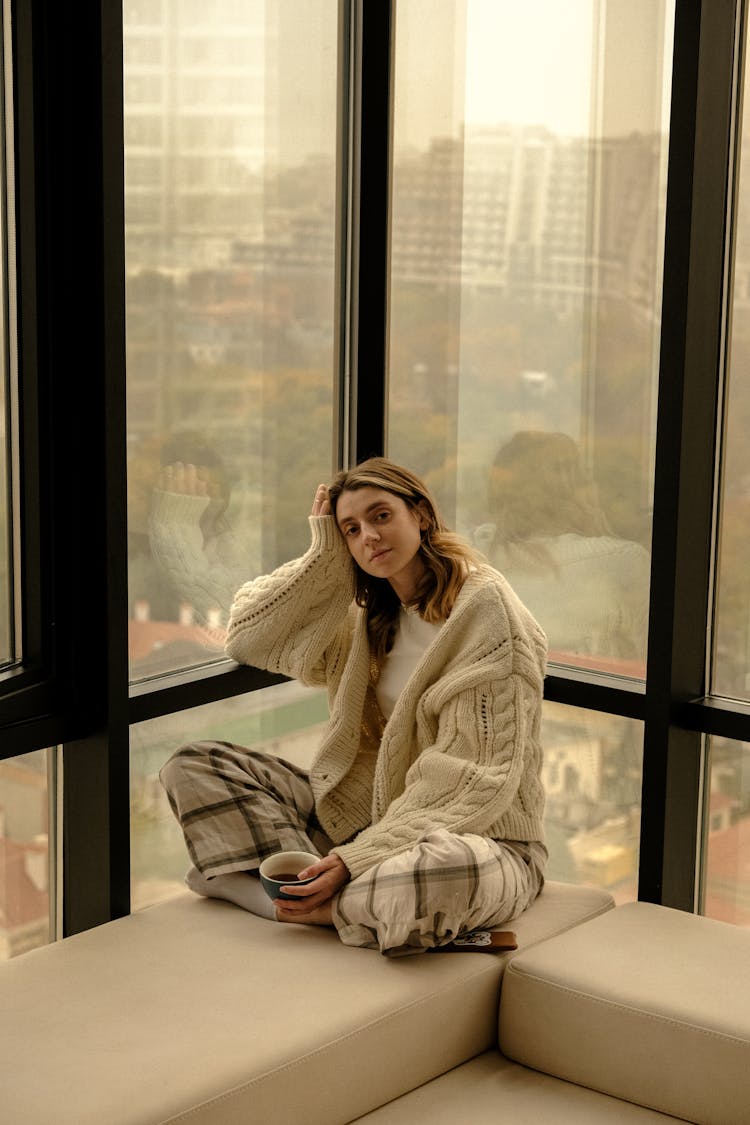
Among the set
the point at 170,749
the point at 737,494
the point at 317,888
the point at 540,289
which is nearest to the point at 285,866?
the point at 317,888

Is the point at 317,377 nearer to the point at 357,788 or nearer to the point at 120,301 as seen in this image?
the point at 120,301

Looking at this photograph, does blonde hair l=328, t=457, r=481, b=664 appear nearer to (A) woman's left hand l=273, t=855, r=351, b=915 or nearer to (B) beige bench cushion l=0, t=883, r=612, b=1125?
(A) woman's left hand l=273, t=855, r=351, b=915

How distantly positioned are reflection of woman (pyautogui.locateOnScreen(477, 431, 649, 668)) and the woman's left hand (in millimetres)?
840

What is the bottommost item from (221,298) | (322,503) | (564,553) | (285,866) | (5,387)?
(285,866)

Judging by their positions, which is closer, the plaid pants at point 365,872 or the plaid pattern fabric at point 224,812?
the plaid pants at point 365,872

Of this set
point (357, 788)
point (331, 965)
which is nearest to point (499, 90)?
point (357, 788)

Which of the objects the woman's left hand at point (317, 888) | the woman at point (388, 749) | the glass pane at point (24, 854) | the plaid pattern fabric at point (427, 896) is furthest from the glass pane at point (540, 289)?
the glass pane at point (24, 854)

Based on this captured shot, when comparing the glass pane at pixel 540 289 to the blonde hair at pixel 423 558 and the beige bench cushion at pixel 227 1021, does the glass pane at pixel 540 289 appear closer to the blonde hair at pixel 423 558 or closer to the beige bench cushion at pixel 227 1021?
the blonde hair at pixel 423 558

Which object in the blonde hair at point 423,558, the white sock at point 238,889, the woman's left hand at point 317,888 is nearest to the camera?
the woman's left hand at point 317,888

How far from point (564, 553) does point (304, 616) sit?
0.60 m

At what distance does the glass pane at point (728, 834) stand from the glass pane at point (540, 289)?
0.88ft

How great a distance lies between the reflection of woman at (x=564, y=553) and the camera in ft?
9.71

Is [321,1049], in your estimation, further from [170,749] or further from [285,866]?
[170,749]

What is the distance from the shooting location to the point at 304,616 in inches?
113
